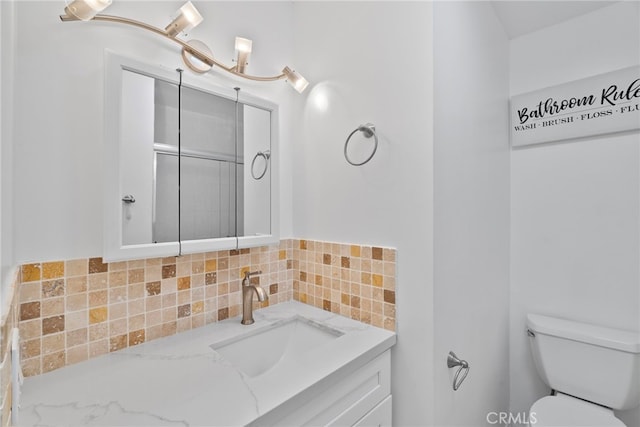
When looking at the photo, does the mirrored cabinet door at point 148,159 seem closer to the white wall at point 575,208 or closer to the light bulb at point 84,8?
the light bulb at point 84,8

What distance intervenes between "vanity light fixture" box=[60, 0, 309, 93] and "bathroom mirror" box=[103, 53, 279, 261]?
0.28ft

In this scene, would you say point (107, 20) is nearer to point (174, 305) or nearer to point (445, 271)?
point (174, 305)

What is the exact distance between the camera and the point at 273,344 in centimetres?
128

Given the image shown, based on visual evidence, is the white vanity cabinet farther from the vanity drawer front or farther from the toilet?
the toilet

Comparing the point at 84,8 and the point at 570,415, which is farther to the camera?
the point at 570,415

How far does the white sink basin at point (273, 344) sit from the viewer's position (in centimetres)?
116

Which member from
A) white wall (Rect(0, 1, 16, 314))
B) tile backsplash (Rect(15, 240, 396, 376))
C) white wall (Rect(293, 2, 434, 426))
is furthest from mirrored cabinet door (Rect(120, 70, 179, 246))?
white wall (Rect(293, 2, 434, 426))

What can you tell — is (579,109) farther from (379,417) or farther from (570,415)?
(379,417)

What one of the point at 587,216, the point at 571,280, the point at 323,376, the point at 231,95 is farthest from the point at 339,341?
the point at 587,216

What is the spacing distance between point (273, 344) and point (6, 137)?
3.57ft

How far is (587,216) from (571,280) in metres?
0.34

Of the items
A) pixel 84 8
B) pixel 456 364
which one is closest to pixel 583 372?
pixel 456 364

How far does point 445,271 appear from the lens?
1138mm

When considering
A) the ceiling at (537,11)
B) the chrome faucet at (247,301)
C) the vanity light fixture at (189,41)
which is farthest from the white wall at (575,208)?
the chrome faucet at (247,301)
